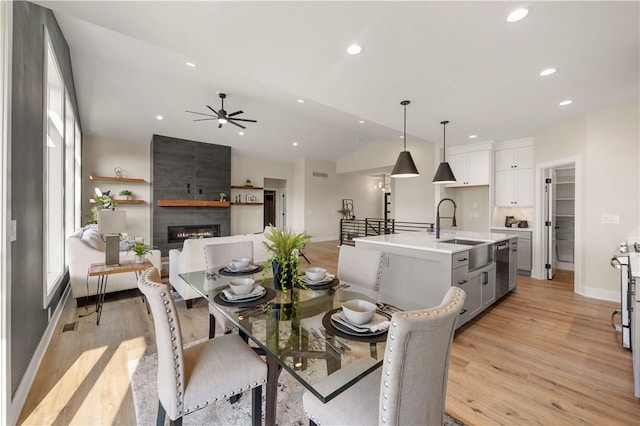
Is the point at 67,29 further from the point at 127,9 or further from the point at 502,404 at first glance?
the point at 502,404

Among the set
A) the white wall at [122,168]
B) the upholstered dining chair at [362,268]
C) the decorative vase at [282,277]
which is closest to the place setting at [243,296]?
the decorative vase at [282,277]

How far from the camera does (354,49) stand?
7.98ft

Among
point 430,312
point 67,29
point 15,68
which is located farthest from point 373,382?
point 67,29

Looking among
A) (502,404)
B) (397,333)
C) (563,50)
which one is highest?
(563,50)

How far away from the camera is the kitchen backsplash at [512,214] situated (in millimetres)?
5438

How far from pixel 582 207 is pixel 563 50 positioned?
2829mm

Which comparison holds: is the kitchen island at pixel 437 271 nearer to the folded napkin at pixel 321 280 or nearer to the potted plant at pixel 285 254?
the folded napkin at pixel 321 280

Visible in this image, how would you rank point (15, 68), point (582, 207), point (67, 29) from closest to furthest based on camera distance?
point (15, 68) → point (67, 29) → point (582, 207)

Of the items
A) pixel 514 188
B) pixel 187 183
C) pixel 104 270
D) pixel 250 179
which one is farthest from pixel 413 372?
pixel 250 179

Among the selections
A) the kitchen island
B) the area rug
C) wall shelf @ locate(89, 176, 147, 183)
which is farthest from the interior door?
wall shelf @ locate(89, 176, 147, 183)

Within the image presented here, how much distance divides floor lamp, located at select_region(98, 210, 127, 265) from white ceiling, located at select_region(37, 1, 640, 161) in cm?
187

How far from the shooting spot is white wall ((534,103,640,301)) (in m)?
3.59

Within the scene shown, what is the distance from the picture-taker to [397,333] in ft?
2.77

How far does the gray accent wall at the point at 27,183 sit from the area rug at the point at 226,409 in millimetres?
693
